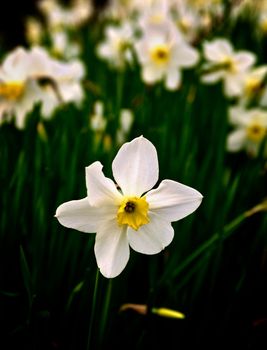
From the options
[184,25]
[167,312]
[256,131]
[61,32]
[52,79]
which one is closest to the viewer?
[167,312]

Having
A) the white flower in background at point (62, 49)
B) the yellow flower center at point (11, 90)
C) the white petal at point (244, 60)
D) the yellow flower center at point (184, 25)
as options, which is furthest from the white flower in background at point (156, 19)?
the yellow flower center at point (11, 90)

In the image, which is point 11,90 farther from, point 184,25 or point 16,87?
point 184,25

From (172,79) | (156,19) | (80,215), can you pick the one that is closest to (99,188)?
(80,215)

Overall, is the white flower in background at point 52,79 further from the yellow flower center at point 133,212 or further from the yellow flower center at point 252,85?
the yellow flower center at point 133,212

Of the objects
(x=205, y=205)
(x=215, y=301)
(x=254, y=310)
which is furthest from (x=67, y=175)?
(x=254, y=310)

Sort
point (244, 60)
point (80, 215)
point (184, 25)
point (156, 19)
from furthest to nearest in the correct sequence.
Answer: point (184, 25) → point (156, 19) → point (244, 60) → point (80, 215)
